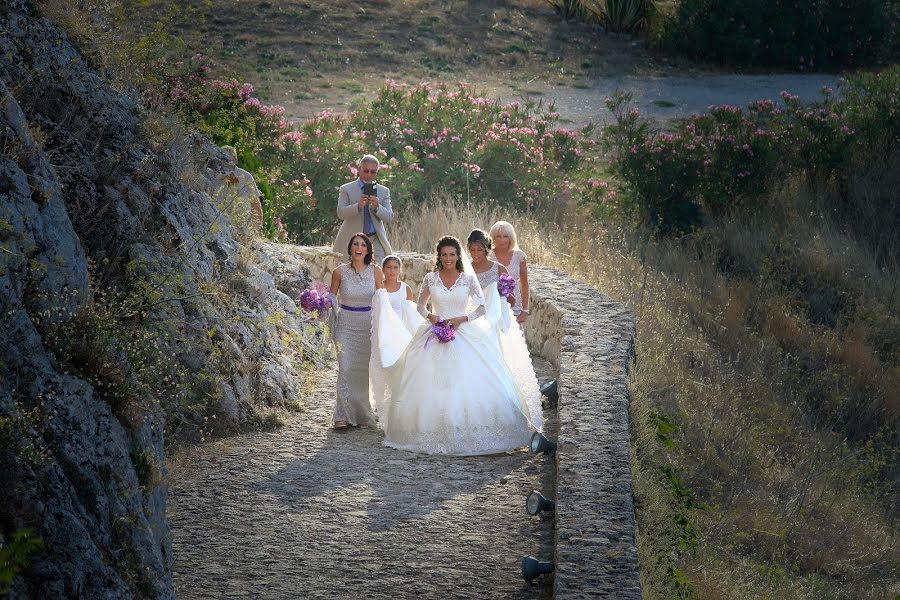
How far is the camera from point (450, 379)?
971cm

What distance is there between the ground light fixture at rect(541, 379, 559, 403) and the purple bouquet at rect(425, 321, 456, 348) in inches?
63.9

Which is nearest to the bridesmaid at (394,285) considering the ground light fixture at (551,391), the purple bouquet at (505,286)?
the purple bouquet at (505,286)

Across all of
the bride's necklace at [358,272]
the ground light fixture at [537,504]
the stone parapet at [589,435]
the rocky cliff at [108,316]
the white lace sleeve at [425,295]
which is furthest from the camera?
the bride's necklace at [358,272]

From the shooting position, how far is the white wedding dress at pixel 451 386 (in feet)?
31.4

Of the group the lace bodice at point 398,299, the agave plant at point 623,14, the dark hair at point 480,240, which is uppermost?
the agave plant at point 623,14

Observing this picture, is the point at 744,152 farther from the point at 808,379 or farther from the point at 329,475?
the point at 329,475

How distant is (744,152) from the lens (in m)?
20.9

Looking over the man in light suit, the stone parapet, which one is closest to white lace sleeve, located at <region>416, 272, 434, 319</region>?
the stone parapet

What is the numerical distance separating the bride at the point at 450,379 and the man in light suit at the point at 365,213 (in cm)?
227

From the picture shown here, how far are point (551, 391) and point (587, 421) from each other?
2298mm

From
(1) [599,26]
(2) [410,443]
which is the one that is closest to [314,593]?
(2) [410,443]

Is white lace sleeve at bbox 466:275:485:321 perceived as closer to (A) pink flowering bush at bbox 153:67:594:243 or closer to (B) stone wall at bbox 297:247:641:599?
(B) stone wall at bbox 297:247:641:599

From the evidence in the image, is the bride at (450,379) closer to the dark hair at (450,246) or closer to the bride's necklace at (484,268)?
the dark hair at (450,246)

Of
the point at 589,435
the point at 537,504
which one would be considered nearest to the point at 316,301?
the point at 589,435
